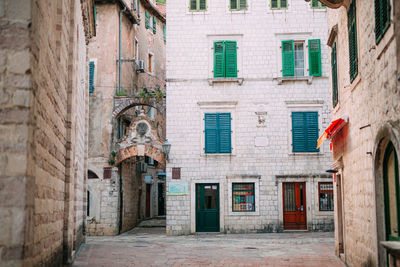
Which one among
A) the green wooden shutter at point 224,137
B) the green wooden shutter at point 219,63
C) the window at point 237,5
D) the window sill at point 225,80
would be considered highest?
the window at point 237,5

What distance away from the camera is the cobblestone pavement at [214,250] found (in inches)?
468

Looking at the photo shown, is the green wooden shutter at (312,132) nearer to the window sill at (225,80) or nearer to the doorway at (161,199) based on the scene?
the window sill at (225,80)

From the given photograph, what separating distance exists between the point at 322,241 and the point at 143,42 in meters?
15.5

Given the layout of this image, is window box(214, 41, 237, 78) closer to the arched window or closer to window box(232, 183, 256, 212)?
window box(232, 183, 256, 212)

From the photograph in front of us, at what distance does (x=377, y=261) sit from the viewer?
7586 millimetres

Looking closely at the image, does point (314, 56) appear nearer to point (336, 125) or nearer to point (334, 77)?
point (334, 77)

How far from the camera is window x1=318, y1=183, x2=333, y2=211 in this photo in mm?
19859

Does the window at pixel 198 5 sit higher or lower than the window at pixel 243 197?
higher

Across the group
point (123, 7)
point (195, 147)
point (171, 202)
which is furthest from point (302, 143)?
point (123, 7)

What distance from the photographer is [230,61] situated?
20.6 m

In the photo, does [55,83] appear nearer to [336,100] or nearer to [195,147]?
[336,100]

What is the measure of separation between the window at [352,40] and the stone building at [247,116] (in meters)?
10.4

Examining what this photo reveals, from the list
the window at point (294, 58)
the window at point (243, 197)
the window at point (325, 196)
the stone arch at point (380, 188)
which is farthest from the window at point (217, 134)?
the stone arch at point (380, 188)

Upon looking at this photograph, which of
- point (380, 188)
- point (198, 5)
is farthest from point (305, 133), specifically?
point (380, 188)
